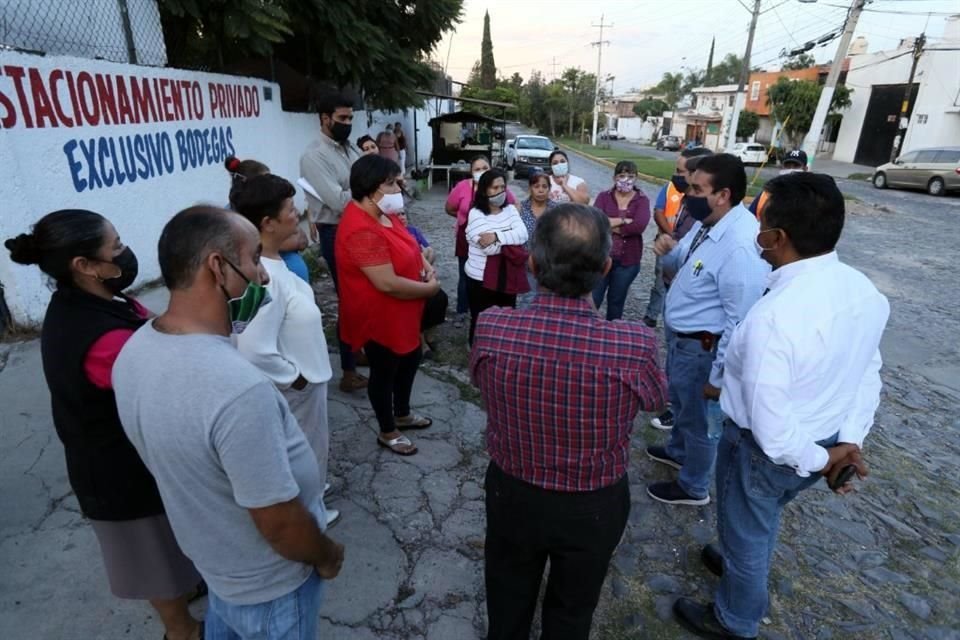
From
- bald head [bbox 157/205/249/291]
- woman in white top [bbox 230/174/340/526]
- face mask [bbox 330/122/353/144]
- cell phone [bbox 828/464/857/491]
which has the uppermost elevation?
face mask [bbox 330/122/353/144]

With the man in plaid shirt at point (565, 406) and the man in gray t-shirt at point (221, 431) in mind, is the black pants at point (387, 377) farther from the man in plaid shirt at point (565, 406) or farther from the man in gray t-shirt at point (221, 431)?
the man in gray t-shirt at point (221, 431)

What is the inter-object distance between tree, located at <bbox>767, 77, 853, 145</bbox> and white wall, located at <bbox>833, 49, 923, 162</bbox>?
57 centimetres

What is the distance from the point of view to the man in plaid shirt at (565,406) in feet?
4.87

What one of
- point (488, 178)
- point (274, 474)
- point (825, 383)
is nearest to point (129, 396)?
point (274, 474)

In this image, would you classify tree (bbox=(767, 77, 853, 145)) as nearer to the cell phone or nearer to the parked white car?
the parked white car

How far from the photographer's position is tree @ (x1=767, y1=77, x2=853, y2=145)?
3103 cm

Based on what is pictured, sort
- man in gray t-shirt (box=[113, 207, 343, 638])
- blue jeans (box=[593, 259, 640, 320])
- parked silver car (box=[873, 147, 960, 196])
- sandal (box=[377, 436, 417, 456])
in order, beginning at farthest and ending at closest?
parked silver car (box=[873, 147, 960, 196]), blue jeans (box=[593, 259, 640, 320]), sandal (box=[377, 436, 417, 456]), man in gray t-shirt (box=[113, 207, 343, 638])

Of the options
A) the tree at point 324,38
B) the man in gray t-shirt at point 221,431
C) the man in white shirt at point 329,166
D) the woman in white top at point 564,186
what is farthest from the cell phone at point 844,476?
the tree at point 324,38

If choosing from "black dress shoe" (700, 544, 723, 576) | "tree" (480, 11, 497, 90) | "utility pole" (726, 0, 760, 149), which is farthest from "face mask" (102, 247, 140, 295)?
"tree" (480, 11, 497, 90)

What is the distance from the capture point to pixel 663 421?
3.81 metres

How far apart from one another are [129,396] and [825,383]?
6.55 ft

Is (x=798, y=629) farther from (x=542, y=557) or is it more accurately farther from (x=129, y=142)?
(x=129, y=142)

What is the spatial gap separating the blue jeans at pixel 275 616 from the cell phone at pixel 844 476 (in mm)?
1742

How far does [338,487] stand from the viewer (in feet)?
9.90
